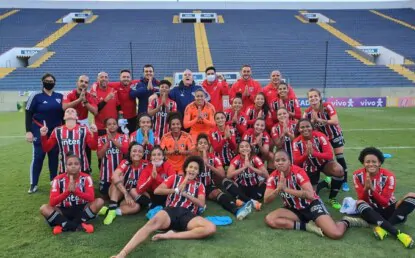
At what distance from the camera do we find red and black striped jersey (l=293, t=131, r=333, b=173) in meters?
4.84

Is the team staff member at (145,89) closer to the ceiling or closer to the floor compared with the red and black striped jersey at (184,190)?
closer to the ceiling

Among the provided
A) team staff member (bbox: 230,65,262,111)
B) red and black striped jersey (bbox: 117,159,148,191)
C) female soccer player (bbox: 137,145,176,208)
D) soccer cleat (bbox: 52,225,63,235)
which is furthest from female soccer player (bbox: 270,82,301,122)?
soccer cleat (bbox: 52,225,63,235)

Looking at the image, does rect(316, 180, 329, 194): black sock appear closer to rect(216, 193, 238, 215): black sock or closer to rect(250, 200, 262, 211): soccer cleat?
rect(250, 200, 262, 211): soccer cleat

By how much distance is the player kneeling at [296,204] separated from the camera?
12.5ft

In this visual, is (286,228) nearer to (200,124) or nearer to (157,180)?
(157,180)

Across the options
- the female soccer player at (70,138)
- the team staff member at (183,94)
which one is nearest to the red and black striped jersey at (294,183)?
the team staff member at (183,94)

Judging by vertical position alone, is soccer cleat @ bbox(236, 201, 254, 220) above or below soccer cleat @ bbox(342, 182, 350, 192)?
above

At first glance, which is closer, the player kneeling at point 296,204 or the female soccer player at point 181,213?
the female soccer player at point 181,213

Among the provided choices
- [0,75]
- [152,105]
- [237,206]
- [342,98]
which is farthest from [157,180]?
[0,75]

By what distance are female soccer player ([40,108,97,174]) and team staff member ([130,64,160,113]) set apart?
4.13 feet

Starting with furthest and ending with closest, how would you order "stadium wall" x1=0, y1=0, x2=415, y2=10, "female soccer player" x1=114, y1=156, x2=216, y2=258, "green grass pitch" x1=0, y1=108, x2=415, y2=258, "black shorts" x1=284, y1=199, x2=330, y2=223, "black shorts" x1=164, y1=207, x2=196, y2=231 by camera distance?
"stadium wall" x1=0, y1=0, x2=415, y2=10, "black shorts" x1=284, y1=199, x2=330, y2=223, "black shorts" x1=164, y1=207, x2=196, y2=231, "female soccer player" x1=114, y1=156, x2=216, y2=258, "green grass pitch" x1=0, y1=108, x2=415, y2=258

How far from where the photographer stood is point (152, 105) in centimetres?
555

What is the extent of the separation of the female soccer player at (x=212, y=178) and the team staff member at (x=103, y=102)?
68.5 inches

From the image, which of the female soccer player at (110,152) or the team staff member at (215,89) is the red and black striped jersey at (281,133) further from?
the female soccer player at (110,152)
